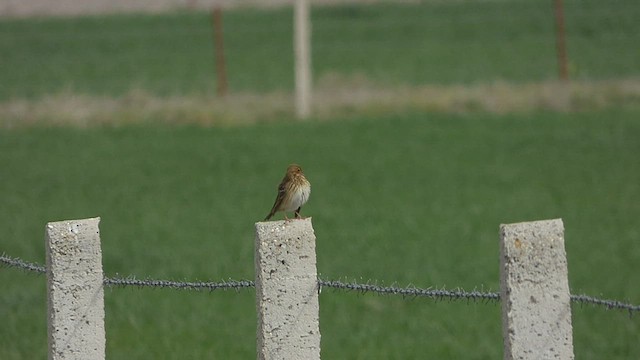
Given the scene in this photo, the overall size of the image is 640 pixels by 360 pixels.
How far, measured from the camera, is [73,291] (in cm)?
502

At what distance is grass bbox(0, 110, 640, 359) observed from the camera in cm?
995

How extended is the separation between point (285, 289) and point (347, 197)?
11433mm

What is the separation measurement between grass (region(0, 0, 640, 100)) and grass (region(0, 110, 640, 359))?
5.19 m

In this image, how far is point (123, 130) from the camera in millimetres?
20703

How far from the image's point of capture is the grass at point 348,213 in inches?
392

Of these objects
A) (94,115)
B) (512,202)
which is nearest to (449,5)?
(94,115)

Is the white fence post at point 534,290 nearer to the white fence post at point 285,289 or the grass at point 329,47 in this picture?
the white fence post at point 285,289

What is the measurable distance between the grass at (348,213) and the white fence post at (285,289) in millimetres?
4366

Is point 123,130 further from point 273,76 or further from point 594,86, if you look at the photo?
point 273,76

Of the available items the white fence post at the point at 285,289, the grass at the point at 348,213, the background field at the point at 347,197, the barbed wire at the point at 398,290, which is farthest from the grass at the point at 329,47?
the white fence post at the point at 285,289

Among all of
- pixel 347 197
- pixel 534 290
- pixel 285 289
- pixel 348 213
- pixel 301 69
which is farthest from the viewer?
pixel 301 69

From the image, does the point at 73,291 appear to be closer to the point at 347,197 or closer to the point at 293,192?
the point at 293,192

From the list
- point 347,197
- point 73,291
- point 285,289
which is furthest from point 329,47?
point 285,289

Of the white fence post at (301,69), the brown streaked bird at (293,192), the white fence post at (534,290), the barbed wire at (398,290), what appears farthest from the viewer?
the white fence post at (301,69)
